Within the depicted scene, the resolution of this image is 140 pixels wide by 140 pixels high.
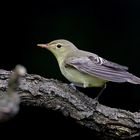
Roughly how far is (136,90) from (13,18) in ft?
5.53

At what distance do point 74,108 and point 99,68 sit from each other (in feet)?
1.63

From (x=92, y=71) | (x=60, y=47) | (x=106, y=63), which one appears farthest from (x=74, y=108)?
(x=60, y=47)

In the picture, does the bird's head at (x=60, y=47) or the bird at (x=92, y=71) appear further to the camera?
the bird's head at (x=60, y=47)

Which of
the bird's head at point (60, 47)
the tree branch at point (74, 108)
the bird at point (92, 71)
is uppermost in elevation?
the bird's head at point (60, 47)

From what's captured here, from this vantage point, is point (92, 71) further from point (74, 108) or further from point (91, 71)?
point (74, 108)

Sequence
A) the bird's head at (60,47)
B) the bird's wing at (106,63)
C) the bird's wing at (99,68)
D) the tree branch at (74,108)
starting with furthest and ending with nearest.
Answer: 1. the bird's head at (60,47)
2. the bird's wing at (106,63)
3. the bird's wing at (99,68)
4. the tree branch at (74,108)

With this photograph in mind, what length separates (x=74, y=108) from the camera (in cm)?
273

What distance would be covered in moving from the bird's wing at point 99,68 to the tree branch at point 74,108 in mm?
279

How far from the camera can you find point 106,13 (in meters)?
4.44

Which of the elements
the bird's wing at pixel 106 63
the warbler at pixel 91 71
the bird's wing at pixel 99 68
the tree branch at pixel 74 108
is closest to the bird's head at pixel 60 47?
the warbler at pixel 91 71

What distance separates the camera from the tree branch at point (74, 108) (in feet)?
8.83

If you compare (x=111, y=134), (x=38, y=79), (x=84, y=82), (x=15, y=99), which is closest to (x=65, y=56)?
(x=84, y=82)

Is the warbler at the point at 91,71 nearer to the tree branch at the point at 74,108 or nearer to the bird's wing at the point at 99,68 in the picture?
the bird's wing at the point at 99,68

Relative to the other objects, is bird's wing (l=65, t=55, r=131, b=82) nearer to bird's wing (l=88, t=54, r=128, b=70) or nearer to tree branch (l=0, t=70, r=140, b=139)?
bird's wing (l=88, t=54, r=128, b=70)
